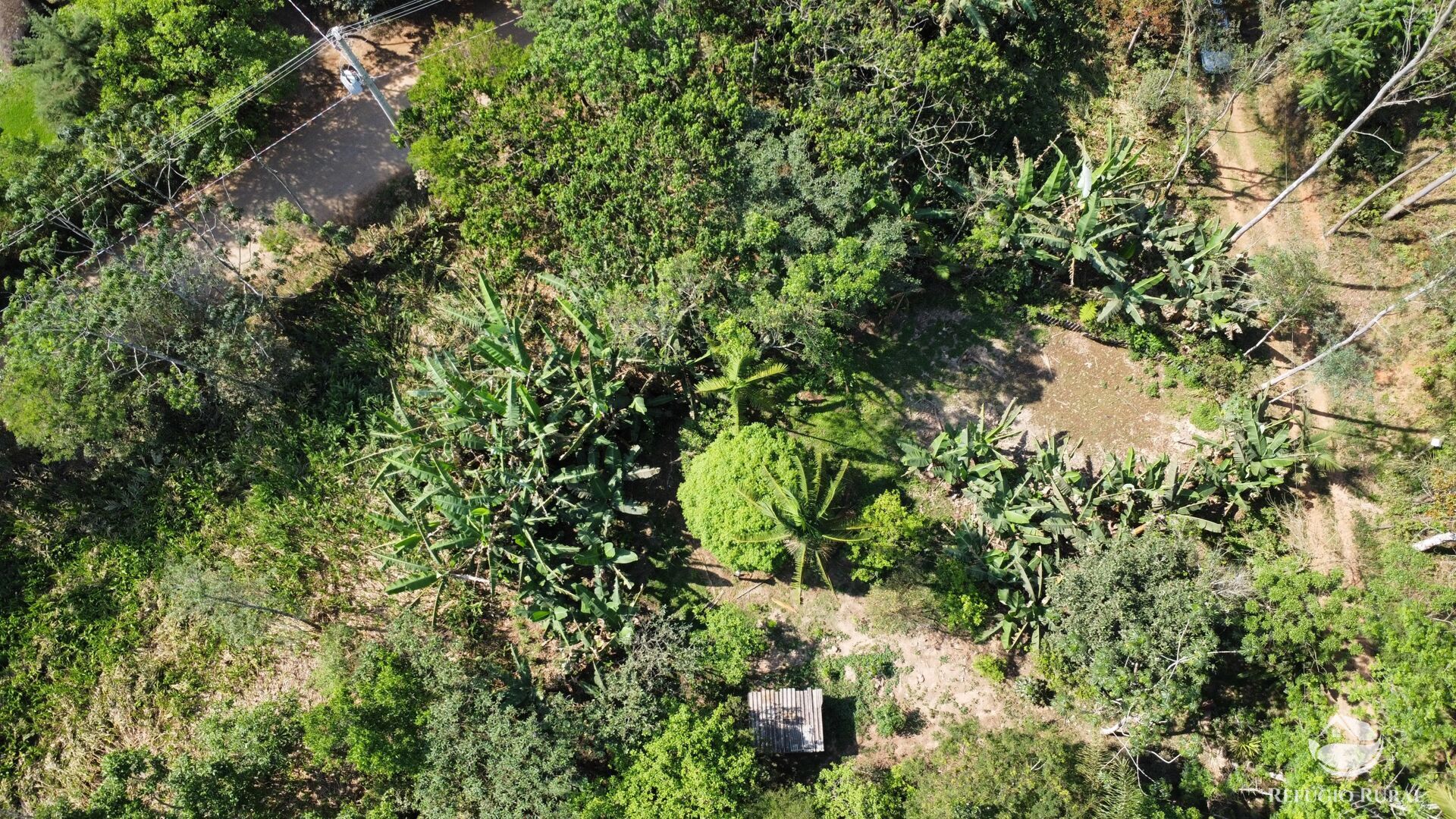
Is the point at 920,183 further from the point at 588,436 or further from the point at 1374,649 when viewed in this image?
the point at 1374,649

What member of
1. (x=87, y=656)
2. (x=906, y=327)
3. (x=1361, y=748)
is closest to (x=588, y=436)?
(x=906, y=327)

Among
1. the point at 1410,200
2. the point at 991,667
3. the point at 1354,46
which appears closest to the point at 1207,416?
the point at 1410,200

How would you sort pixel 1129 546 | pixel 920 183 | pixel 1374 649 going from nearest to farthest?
pixel 1129 546
pixel 1374 649
pixel 920 183

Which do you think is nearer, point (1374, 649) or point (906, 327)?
point (1374, 649)

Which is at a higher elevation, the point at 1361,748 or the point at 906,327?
the point at 906,327

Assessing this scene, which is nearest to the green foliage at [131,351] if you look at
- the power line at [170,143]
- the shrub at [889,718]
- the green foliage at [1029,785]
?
the power line at [170,143]

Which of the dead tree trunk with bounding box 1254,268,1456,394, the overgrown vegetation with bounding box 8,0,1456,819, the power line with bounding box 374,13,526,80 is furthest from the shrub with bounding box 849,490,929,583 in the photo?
the power line with bounding box 374,13,526,80

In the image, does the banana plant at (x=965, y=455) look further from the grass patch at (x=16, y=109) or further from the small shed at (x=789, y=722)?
the grass patch at (x=16, y=109)
